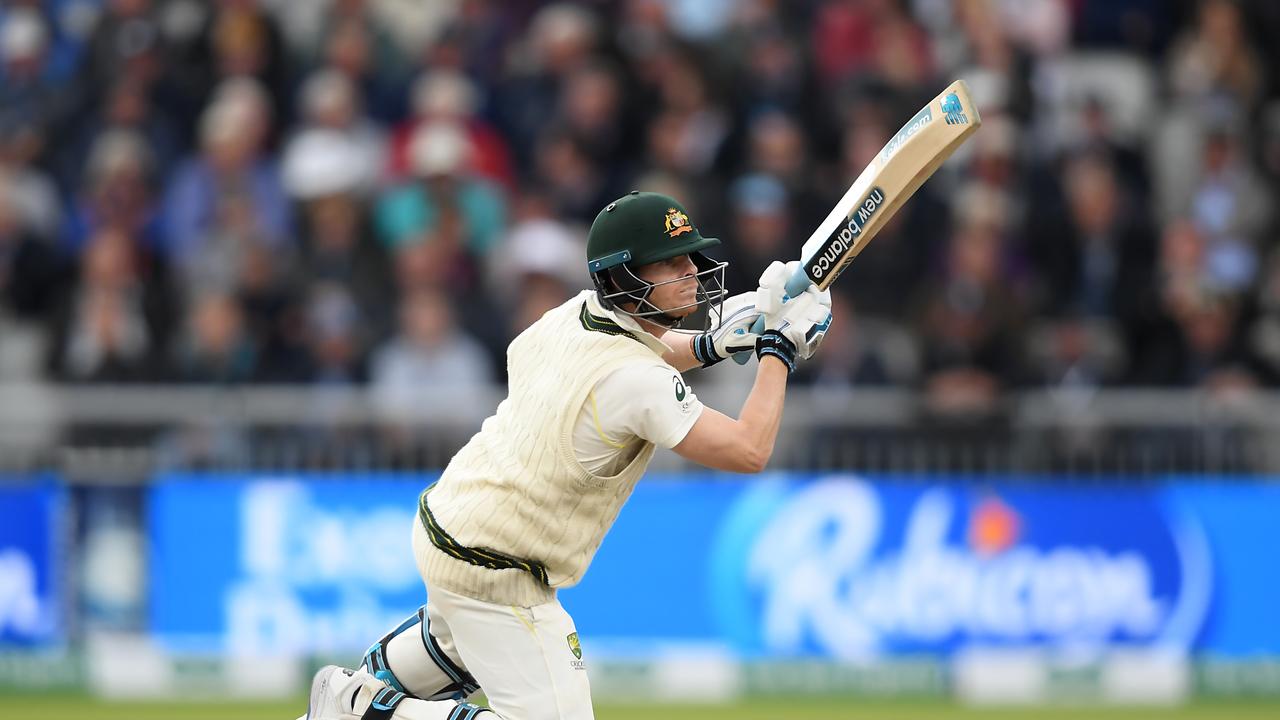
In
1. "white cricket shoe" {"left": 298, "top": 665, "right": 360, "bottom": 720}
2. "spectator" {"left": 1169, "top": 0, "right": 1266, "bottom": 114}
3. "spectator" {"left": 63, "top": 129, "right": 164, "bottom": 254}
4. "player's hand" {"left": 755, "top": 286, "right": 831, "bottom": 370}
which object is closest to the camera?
"player's hand" {"left": 755, "top": 286, "right": 831, "bottom": 370}

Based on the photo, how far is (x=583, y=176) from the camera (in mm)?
12555

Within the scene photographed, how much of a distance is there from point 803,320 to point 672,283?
42 cm

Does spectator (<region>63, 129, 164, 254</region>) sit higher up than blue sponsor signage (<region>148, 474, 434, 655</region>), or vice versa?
spectator (<region>63, 129, 164, 254</region>)

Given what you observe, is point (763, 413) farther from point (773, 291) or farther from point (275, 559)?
point (275, 559)

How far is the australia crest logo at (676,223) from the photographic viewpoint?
594 cm

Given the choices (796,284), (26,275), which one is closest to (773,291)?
(796,284)

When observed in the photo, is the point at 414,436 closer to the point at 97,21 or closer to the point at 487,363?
the point at 487,363

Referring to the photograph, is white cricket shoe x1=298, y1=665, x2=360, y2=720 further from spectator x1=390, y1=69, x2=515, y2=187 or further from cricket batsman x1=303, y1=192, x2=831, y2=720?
spectator x1=390, y1=69, x2=515, y2=187

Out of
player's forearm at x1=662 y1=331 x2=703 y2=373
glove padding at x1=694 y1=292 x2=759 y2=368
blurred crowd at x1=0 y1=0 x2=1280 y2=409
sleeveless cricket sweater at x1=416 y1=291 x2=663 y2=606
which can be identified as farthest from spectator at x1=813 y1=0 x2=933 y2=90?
sleeveless cricket sweater at x1=416 y1=291 x2=663 y2=606

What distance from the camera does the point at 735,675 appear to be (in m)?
10.8

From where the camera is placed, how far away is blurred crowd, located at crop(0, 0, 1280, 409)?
11625 millimetres

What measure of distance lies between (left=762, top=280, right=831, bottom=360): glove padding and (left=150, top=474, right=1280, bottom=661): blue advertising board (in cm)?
512

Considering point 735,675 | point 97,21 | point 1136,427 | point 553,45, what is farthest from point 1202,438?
point 97,21

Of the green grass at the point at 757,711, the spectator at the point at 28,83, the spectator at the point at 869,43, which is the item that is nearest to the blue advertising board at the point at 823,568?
the green grass at the point at 757,711
